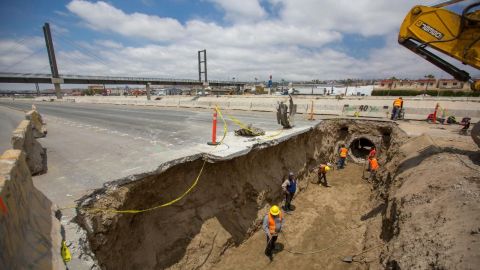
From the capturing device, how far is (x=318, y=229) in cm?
887

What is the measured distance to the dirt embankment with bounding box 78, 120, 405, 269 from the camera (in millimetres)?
4602

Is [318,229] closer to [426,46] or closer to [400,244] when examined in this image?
[400,244]

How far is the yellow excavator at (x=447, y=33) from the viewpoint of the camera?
6566 mm

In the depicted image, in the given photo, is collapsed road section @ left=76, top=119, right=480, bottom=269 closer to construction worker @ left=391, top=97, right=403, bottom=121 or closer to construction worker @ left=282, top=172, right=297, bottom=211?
construction worker @ left=282, top=172, right=297, bottom=211

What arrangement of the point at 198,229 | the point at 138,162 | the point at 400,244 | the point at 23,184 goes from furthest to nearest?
1. the point at 198,229
2. the point at 138,162
3. the point at 400,244
4. the point at 23,184

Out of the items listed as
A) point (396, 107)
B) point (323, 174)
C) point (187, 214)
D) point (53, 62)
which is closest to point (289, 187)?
point (323, 174)

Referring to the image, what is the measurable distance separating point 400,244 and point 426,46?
6.00 meters

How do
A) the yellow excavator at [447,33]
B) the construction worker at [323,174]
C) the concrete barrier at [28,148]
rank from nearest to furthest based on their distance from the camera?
1. the concrete barrier at [28,148]
2. the yellow excavator at [447,33]
3. the construction worker at [323,174]

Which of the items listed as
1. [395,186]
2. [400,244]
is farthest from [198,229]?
[395,186]

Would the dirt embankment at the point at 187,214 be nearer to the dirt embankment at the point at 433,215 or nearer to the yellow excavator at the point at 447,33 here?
the dirt embankment at the point at 433,215

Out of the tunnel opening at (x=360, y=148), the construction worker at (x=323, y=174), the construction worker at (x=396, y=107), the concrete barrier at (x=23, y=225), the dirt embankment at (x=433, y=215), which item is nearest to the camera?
the concrete barrier at (x=23, y=225)

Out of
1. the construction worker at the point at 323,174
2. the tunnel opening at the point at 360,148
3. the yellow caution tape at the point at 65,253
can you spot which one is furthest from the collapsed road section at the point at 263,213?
the tunnel opening at the point at 360,148

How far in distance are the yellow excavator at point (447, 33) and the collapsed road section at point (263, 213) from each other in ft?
10.0

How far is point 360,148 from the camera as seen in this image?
57.3 ft
